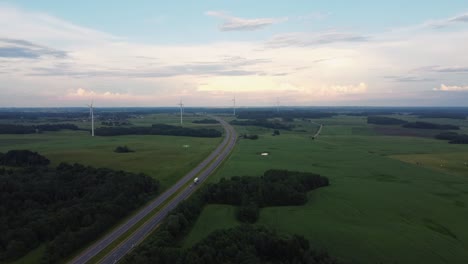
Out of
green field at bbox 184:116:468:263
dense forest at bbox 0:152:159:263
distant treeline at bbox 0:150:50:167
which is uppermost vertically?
distant treeline at bbox 0:150:50:167

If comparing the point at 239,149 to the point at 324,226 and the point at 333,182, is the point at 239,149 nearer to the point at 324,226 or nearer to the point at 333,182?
the point at 333,182

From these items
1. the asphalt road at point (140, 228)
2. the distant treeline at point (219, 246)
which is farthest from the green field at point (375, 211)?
the asphalt road at point (140, 228)

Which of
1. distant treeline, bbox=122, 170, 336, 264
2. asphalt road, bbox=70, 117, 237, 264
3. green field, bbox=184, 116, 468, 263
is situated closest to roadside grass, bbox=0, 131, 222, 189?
asphalt road, bbox=70, 117, 237, 264

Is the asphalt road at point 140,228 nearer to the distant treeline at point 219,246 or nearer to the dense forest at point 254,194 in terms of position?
the distant treeline at point 219,246

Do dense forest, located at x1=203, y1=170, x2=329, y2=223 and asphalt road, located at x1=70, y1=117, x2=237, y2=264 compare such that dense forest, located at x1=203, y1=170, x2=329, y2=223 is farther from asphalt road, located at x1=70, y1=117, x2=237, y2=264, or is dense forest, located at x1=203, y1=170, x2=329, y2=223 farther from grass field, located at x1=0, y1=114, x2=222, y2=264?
grass field, located at x1=0, y1=114, x2=222, y2=264

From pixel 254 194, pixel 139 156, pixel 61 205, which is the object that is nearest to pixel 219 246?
pixel 254 194

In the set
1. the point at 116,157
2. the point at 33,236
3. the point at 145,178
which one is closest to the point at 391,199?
the point at 145,178

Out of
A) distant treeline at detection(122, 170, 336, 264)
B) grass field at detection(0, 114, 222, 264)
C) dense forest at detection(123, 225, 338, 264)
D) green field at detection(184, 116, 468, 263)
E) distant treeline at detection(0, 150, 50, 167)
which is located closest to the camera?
dense forest at detection(123, 225, 338, 264)
